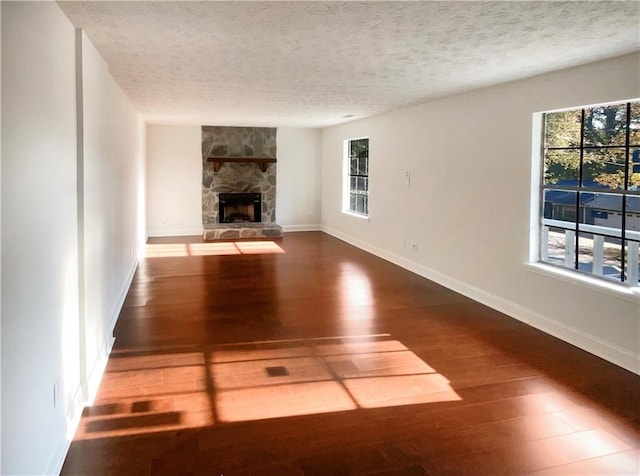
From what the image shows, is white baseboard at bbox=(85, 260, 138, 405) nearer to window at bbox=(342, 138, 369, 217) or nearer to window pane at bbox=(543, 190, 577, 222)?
window pane at bbox=(543, 190, 577, 222)

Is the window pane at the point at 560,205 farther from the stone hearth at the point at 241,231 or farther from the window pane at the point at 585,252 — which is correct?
the stone hearth at the point at 241,231

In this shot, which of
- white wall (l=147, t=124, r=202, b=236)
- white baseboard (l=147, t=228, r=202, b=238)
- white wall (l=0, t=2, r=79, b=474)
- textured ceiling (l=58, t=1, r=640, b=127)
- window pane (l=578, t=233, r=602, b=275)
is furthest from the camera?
white baseboard (l=147, t=228, r=202, b=238)

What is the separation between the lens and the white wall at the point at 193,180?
952cm

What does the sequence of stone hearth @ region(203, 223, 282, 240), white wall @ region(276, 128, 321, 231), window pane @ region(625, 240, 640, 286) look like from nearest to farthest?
window pane @ region(625, 240, 640, 286) < stone hearth @ region(203, 223, 282, 240) < white wall @ region(276, 128, 321, 231)

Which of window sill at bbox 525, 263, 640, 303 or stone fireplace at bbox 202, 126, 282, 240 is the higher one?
stone fireplace at bbox 202, 126, 282, 240

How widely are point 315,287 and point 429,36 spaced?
3249 mm

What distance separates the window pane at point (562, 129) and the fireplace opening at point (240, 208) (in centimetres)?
684

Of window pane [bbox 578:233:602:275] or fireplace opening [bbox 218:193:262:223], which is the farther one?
fireplace opening [bbox 218:193:262:223]

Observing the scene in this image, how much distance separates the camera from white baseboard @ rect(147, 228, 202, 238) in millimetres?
9594

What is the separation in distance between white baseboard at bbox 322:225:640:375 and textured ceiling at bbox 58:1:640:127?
2.02 meters

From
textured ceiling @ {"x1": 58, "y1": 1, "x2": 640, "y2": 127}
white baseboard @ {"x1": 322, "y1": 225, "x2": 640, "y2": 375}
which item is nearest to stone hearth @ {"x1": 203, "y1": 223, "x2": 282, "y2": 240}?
white baseboard @ {"x1": 322, "y1": 225, "x2": 640, "y2": 375}

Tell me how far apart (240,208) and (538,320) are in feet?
23.3

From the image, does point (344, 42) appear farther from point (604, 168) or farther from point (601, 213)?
point (601, 213)

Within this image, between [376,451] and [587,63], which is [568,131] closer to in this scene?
[587,63]
